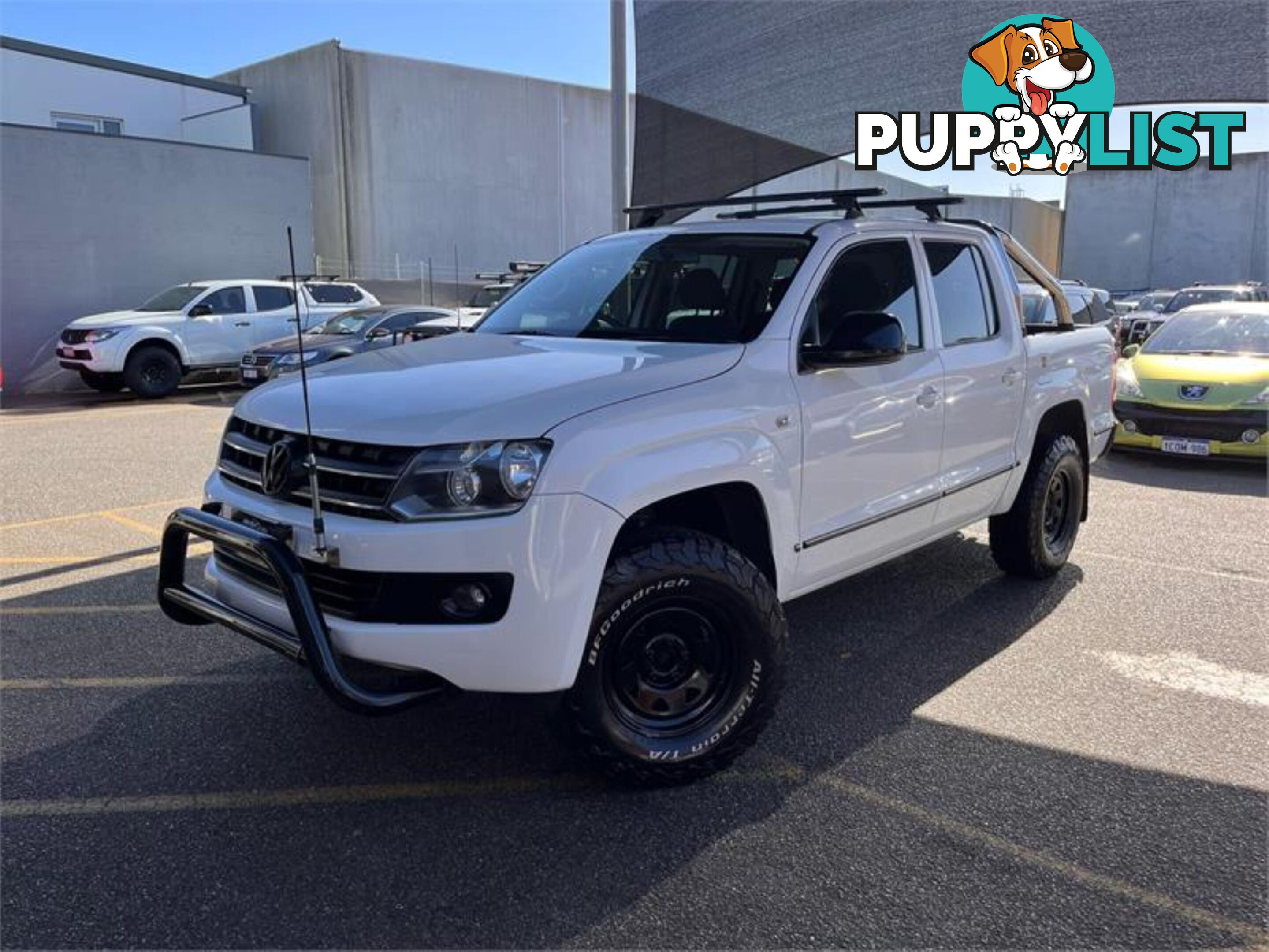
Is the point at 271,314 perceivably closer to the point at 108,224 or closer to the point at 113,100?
the point at 108,224

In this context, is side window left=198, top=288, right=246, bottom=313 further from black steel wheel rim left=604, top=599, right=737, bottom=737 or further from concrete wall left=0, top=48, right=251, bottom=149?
black steel wheel rim left=604, top=599, right=737, bottom=737

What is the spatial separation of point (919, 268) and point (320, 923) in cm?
358

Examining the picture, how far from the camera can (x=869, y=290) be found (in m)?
4.45

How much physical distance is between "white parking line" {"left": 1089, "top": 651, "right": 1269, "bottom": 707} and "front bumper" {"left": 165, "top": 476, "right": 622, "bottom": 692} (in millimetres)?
2763

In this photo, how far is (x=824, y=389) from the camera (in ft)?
12.8

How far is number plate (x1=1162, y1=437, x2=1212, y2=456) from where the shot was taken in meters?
9.45

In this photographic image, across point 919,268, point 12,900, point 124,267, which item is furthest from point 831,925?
point 124,267

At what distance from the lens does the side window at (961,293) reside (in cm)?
480

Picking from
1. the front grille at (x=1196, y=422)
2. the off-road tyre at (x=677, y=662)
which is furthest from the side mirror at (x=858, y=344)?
the front grille at (x=1196, y=422)

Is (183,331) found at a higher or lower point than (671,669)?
higher

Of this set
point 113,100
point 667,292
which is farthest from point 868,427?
point 113,100

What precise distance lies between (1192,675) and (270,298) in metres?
16.0

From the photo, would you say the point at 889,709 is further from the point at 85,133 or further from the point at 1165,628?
the point at 85,133

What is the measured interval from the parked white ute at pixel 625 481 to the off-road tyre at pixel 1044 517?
2.64 feet
